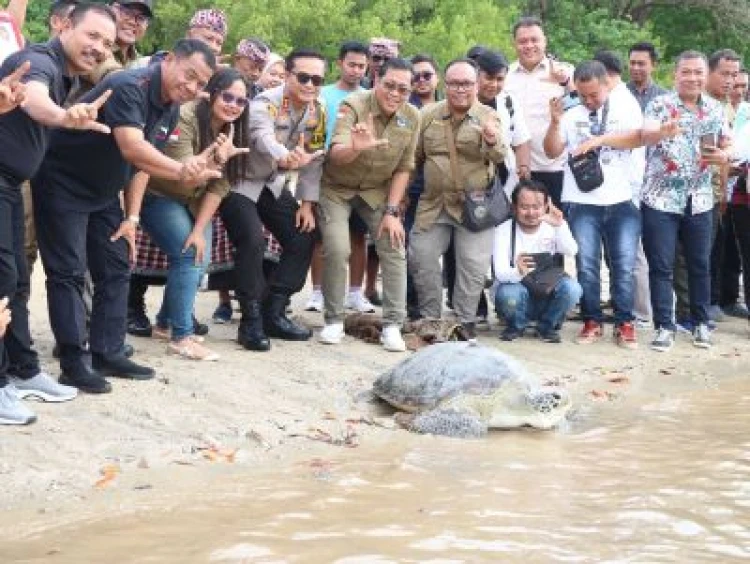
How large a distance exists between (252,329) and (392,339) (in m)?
0.95

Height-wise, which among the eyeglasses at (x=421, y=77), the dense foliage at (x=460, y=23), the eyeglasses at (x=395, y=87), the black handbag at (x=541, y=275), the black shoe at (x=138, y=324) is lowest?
the black shoe at (x=138, y=324)

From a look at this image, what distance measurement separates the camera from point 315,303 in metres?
7.96

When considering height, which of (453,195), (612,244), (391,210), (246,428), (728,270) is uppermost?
(453,195)

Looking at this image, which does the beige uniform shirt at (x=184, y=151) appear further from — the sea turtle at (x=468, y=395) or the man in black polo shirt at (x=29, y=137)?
the sea turtle at (x=468, y=395)

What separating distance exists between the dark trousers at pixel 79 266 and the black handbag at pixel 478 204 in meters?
2.53

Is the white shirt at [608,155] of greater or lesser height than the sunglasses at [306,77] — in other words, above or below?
below

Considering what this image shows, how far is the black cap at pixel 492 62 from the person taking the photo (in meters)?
7.18

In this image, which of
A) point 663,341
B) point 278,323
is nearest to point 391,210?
point 278,323

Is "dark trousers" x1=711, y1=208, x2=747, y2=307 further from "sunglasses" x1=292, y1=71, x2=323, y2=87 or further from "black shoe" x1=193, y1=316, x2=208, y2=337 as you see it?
"black shoe" x1=193, y1=316, x2=208, y2=337

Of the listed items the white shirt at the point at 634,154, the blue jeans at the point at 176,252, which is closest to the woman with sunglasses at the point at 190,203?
the blue jeans at the point at 176,252

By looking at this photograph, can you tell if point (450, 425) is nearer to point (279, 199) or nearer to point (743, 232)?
point (279, 199)

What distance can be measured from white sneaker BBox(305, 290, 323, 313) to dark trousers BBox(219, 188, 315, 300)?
47.1 inches

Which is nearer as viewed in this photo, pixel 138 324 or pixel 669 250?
pixel 138 324

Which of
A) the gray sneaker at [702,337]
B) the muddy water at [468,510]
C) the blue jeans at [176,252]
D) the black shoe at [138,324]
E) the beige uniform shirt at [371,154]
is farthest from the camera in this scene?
the gray sneaker at [702,337]
